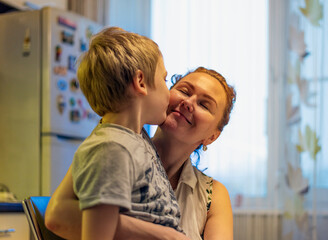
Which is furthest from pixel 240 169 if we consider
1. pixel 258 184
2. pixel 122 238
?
pixel 122 238

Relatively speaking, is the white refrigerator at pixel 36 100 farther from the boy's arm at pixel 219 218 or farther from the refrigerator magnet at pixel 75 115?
the boy's arm at pixel 219 218

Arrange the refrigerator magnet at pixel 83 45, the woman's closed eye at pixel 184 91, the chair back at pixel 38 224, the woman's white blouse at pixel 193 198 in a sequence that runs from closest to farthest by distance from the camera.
A: the chair back at pixel 38 224 < the woman's white blouse at pixel 193 198 < the woman's closed eye at pixel 184 91 < the refrigerator magnet at pixel 83 45

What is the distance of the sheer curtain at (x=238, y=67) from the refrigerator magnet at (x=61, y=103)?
93 cm

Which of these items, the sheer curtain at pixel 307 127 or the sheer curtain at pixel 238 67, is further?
the sheer curtain at pixel 238 67

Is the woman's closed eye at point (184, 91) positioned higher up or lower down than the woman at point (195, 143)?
higher up

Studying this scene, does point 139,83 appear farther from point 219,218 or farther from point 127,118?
point 219,218

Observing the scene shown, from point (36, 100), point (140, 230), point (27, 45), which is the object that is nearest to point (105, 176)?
point (140, 230)

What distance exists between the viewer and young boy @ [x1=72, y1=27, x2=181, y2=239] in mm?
803

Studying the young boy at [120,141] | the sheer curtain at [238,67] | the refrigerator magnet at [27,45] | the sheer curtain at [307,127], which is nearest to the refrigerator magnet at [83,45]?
the refrigerator magnet at [27,45]

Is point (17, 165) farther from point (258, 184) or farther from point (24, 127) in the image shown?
point (258, 184)

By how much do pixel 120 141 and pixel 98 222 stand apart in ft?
0.50

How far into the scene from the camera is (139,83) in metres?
0.94

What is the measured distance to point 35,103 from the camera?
3006 millimetres

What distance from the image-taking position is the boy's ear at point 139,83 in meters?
0.93
